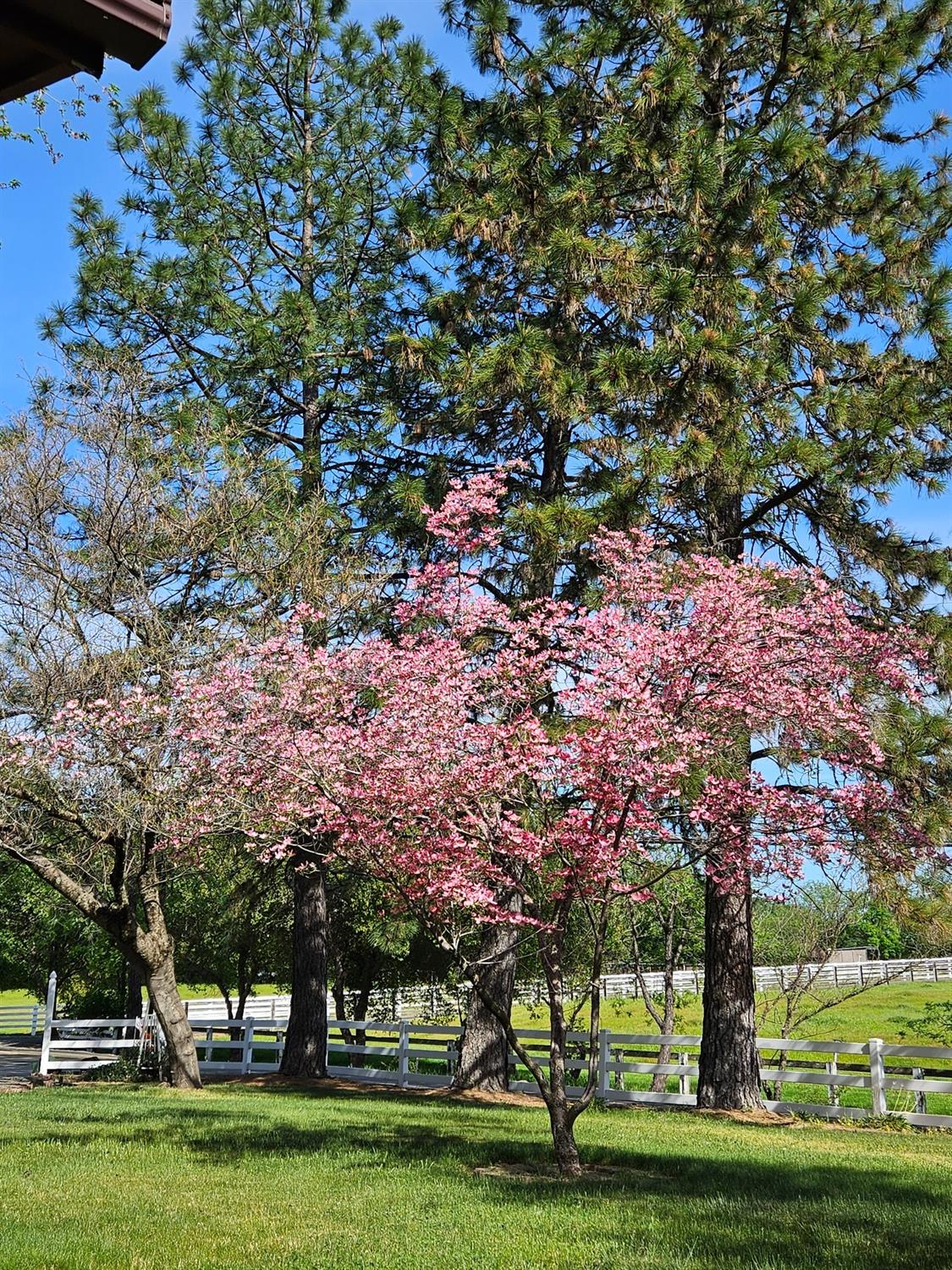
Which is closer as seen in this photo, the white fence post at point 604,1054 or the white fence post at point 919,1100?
the white fence post at point 919,1100

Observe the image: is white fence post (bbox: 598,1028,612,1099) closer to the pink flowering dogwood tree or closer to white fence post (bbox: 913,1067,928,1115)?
white fence post (bbox: 913,1067,928,1115)

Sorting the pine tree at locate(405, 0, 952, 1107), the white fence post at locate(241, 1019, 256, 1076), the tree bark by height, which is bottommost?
the white fence post at locate(241, 1019, 256, 1076)

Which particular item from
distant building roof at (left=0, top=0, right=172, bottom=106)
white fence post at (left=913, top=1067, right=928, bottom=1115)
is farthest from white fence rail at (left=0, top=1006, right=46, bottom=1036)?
distant building roof at (left=0, top=0, right=172, bottom=106)

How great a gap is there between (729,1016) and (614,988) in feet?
73.6

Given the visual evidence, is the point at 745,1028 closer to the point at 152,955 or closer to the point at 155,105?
the point at 152,955

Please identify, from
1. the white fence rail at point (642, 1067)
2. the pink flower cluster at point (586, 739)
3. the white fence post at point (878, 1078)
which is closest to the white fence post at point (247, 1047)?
the white fence rail at point (642, 1067)

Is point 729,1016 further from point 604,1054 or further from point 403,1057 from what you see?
point 403,1057

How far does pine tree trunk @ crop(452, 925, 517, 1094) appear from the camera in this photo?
15073mm

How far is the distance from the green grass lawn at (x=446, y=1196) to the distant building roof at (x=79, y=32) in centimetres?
510

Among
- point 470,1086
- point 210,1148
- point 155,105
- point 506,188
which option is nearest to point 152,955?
point 470,1086

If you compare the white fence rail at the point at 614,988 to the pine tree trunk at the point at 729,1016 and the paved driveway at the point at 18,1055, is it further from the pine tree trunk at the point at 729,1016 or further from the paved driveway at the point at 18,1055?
the paved driveway at the point at 18,1055

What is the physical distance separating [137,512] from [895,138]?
10.8 meters

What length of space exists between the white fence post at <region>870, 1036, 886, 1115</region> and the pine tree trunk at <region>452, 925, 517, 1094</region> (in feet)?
15.8

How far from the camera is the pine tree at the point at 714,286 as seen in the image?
11.9m
